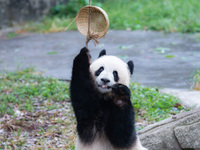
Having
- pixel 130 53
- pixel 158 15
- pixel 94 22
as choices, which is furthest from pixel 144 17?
pixel 94 22

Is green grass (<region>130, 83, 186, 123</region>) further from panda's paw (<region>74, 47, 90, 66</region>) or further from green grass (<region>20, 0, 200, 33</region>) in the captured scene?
green grass (<region>20, 0, 200, 33</region>)

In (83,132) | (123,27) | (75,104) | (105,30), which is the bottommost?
(123,27)

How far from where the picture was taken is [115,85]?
3.38 m

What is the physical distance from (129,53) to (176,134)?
574 cm

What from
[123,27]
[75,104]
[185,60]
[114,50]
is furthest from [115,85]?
[123,27]

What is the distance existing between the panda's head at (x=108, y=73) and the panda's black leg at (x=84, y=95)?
8 centimetres

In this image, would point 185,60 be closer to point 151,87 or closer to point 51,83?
point 151,87

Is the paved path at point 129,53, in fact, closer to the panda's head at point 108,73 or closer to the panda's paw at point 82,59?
the panda's head at point 108,73

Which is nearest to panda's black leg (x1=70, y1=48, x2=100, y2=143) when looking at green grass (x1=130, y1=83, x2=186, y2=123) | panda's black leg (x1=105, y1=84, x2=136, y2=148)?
panda's black leg (x1=105, y1=84, x2=136, y2=148)

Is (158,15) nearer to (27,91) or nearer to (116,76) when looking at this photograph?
(27,91)

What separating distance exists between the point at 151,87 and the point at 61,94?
1.80 metres

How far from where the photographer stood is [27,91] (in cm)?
652

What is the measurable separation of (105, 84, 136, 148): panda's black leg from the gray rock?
0.91 metres

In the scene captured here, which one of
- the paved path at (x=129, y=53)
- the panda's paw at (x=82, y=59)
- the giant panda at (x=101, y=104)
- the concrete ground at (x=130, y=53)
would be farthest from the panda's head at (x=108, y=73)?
the concrete ground at (x=130, y=53)
